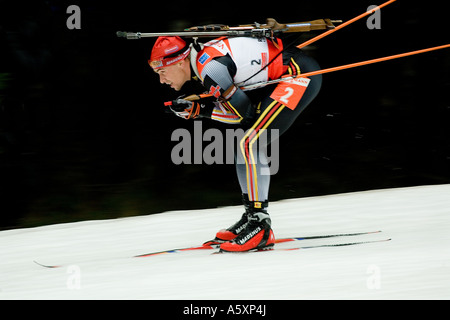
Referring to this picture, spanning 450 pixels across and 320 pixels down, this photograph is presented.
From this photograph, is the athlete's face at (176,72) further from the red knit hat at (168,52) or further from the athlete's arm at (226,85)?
the athlete's arm at (226,85)

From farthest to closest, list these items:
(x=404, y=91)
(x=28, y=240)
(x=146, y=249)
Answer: (x=404, y=91), (x=28, y=240), (x=146, y=249)

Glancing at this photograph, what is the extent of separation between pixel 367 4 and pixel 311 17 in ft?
1.57


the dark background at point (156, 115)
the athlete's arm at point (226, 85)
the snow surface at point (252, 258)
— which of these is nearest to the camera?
the snow surface at point (252, 258)

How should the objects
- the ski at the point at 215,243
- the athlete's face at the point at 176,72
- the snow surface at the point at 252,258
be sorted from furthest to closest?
the ski at the point at 215,243 < the athlete's face at the point at 176,72 < the snow surface at the point at 252,258

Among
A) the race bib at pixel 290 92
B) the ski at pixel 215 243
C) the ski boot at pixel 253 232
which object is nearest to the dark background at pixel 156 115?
the ski at pixel 215 243

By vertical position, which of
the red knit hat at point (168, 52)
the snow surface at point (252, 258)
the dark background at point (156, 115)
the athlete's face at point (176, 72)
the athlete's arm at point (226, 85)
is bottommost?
the snow surface at point (252, 258)

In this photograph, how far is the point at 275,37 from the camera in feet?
11.4

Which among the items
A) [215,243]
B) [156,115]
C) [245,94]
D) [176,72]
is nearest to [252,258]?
[215,243]

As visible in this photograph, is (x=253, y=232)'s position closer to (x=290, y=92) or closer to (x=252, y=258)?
(x=252, y=258)

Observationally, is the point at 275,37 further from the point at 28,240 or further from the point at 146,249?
the point at 28,240

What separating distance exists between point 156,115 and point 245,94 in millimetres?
2805

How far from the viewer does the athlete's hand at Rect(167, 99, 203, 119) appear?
3395 millimetres

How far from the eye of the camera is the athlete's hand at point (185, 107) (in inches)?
134

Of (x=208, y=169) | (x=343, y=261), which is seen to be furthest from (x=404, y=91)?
(x=343, y=261)
